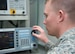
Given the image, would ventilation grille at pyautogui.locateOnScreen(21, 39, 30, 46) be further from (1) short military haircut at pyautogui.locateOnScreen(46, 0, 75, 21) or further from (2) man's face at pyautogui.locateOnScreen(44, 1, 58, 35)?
(1) short military haircut at pyautogui.locateOnScreen(46, 0, 75, 21)

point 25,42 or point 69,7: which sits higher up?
point 69,7

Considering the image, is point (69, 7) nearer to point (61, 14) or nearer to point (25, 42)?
point (61, 14)

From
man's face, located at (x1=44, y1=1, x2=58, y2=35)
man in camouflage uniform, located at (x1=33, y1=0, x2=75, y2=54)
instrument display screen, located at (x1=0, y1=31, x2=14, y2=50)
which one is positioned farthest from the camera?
instrument display screen, located at (x1=0, y1=31, x2=14, y2=50)

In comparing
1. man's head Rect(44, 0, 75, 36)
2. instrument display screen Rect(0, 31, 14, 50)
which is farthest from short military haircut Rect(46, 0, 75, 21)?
instrument display screen Rect(0, 31, 14, 50)

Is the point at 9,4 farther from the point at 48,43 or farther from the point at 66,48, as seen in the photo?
the point at 66,48

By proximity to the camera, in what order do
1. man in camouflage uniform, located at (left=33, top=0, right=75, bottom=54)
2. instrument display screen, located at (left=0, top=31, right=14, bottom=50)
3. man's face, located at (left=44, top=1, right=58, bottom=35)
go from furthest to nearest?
instrument display screen, located at (left=0, top=31, right=14, bottom=50)
man's face, located at (left=44, top=1, right=58, bottom=35)
man in camouflage uniform, located at (left=33, top=0, right=75, bottom=54)

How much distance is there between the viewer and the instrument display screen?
1.41 meters

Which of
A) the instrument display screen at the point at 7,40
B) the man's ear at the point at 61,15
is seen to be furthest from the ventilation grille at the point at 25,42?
the man's ear at the point at 61,15

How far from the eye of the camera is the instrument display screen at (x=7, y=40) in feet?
4.64

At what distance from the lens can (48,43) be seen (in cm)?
140

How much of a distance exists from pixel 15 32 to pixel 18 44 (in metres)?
0.12

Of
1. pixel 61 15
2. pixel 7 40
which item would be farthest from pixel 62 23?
pixel 7 40

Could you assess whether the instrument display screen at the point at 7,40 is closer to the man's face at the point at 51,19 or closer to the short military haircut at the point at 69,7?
the man's face at the point at 51,19

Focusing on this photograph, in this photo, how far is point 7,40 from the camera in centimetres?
144
